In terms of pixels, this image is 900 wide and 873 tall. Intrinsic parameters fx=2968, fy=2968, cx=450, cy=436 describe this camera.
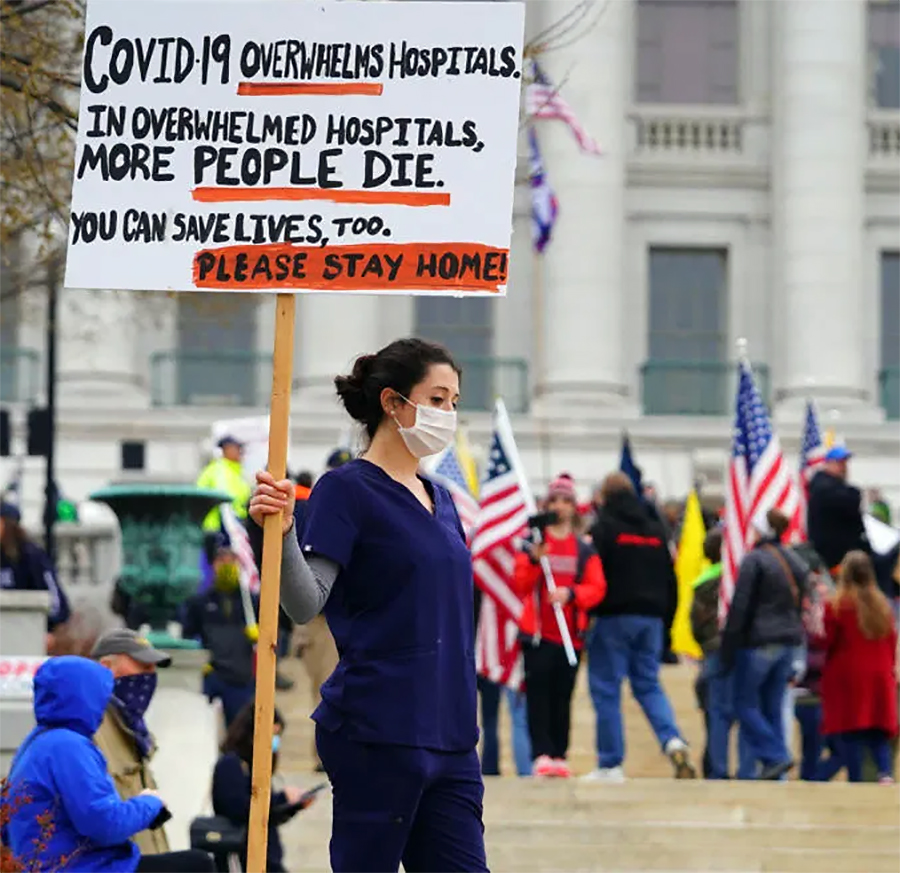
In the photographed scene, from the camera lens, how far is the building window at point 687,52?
4422 centimetres

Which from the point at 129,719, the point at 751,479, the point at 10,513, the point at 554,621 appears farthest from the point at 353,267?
the point at 751,479

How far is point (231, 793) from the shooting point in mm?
11148

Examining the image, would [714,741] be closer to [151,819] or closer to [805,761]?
[805,761]

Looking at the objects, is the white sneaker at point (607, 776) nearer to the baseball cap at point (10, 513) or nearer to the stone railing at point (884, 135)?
the baseball cap at point (10, 513)

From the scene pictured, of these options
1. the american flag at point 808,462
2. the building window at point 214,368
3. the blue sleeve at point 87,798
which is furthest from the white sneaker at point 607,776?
the building window at point 214,368

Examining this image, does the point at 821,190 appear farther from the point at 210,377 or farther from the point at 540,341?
the point at 210,377

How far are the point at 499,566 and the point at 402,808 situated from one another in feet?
33.4

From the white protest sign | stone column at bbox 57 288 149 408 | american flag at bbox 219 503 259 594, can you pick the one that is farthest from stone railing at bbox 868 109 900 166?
the white protest sign

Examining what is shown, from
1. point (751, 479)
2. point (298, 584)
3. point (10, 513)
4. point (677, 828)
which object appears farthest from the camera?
point (751, 479)

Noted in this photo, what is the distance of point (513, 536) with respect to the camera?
17.4m

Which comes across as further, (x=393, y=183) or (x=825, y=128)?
(x=825, y=128)

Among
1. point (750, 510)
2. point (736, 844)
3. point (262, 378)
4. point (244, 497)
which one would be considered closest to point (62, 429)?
point (262, 378)

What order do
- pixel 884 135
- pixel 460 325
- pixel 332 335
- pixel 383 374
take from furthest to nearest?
pixel 884 135 < pixel 460 325 < pixel 332 335 < pixel 383 374

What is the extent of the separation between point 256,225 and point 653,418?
33389mm
